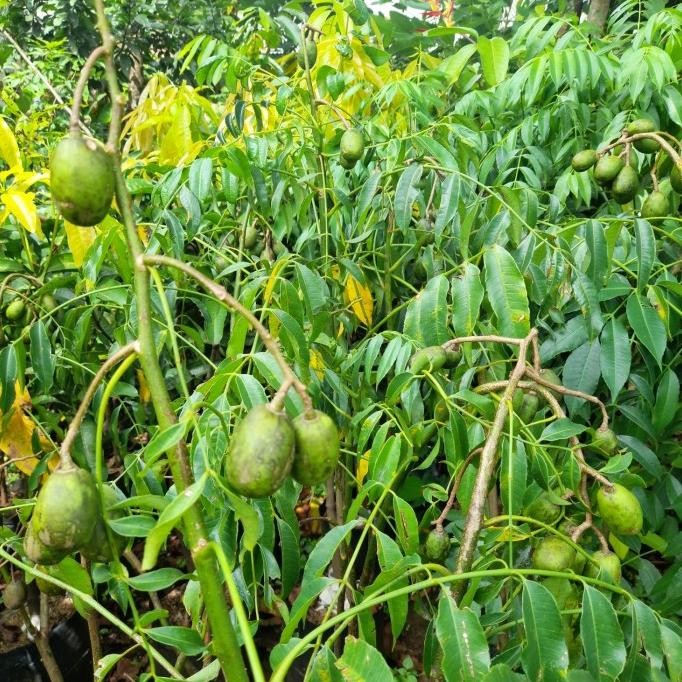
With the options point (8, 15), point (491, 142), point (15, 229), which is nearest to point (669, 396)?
point (491, 142)

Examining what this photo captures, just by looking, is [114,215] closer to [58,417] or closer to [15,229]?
[15,229]

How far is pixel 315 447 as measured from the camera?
0.68m

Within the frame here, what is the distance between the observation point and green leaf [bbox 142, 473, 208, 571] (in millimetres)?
639

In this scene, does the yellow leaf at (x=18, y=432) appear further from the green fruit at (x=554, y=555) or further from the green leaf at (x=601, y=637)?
the green leaf at (x=601, y=637)

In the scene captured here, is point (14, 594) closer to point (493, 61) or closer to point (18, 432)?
point (18, 432)

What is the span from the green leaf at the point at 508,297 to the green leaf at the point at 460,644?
0.55m

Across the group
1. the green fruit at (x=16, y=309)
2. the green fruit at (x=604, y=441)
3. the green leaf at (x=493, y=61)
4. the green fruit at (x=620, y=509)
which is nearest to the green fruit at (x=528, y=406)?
the green fruit at (x=604, y=441)

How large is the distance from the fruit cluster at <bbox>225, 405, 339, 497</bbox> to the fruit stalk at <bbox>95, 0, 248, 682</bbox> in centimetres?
11

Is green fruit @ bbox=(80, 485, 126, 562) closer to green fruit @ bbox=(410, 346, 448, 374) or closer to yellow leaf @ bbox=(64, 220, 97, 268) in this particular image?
green fruit @ bbox=(410, 346, 448, 374)

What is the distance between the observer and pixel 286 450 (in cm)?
65

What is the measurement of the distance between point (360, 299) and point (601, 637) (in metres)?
1.12

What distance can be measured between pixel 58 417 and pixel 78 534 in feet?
4.04

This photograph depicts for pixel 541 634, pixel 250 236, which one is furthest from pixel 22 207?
pixel 541 634

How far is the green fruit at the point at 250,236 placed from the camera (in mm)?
2008
